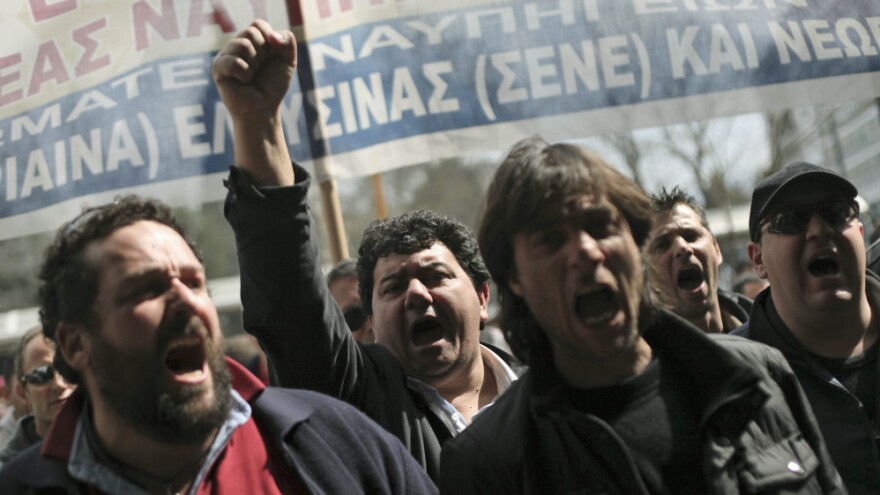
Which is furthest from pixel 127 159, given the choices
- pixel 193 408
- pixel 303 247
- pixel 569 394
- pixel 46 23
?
pixel 569 394

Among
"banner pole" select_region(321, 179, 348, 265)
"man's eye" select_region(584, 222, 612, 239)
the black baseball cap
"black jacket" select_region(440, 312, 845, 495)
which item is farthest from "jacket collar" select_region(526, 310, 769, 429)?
"banner pole" select_region(321, 179, 348, 265)

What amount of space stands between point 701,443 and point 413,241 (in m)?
1.54

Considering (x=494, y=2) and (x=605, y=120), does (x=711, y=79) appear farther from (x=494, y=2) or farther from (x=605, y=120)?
(x=494, y=2)

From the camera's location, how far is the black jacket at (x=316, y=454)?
2.63 metres

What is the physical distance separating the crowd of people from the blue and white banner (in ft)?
5.05

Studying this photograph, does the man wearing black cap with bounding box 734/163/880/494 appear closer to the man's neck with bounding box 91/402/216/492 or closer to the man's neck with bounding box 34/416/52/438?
the man's neck with bounding box 91/402/216/492

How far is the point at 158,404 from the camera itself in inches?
105

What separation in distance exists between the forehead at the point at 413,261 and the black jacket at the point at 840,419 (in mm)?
1074

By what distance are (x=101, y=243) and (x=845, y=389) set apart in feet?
6.89

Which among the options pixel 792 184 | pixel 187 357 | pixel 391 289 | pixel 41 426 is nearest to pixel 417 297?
pixel 391 289

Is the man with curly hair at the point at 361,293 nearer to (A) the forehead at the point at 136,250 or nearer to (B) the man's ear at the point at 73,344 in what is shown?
(A) the forehead at the point at 136,250

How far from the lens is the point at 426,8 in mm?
4809

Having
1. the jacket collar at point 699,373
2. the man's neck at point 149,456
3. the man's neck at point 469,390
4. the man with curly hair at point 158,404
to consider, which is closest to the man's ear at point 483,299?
the man's neck at point 469,390

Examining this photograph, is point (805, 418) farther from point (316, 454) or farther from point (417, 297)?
point (417, 297)
